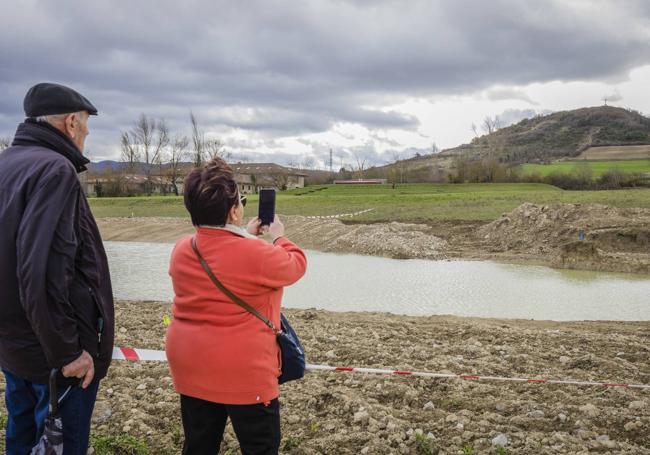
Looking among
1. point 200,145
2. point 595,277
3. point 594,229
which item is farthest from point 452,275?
point 200,145

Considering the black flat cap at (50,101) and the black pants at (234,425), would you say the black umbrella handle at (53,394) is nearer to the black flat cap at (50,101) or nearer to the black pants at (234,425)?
the black pants at (234,425)

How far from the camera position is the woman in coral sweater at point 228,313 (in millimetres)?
2549

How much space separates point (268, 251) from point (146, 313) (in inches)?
275

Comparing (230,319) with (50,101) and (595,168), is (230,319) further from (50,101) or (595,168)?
(595,168)

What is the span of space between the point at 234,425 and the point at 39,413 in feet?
3.07

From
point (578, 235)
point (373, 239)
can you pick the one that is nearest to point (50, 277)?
point (373, 239)

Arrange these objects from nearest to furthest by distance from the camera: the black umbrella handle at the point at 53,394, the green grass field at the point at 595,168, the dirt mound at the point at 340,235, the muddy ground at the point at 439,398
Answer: the black umbrella handle at the point at 53,394
the muddy ground at the point at 439,398
the dirt mound at the point at 340,235
the green grass field at the point at 595,168

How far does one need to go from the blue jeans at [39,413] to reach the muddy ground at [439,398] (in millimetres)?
1194

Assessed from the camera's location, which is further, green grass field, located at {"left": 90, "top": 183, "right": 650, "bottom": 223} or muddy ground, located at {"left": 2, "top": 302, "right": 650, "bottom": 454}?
green grass field, located at {"left": 90, "top": 183, "right": 650, "bottom": 223}

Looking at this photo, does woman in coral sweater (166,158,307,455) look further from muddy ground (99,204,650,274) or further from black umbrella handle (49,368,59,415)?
muddy ground (99,204,650,274)

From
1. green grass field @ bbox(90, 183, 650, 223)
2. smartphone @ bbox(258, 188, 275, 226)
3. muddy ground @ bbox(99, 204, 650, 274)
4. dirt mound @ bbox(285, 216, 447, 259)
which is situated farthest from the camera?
green grass field @ bbox(90, 183, 650, 223)

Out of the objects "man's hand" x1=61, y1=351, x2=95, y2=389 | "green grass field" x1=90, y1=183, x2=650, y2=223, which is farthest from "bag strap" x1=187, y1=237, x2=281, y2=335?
"green grass field" x1=90, y1=183, x2=650, y2=223

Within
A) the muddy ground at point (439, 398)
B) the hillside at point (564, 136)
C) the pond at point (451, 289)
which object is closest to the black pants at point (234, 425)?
the muddy ground at point (439, 398)

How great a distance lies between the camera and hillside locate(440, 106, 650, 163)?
116 metres
